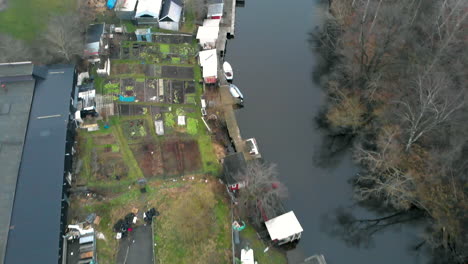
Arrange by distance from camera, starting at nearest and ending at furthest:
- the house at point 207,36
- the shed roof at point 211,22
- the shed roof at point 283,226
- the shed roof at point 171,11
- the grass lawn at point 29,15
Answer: the shed roof at point 283,226 < the grass lawn at point 29,15 < the house at point 207,36 < the shed roof at point 171,11 < the shed roof at point 211,22

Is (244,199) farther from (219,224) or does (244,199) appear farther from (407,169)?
(407,169)

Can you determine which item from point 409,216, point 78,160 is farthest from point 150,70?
point 409,216

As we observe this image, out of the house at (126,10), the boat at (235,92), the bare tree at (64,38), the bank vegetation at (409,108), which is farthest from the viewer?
the house at (126,10)

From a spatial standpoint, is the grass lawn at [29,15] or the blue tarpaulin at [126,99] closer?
the blue tarpaulin at [126,99]

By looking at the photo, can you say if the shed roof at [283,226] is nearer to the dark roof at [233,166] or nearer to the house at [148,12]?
the dark roof at [233,166]

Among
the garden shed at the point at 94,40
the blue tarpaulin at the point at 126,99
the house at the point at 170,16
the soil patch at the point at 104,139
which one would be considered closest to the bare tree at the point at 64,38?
the garden shed at the point at 94,40
